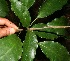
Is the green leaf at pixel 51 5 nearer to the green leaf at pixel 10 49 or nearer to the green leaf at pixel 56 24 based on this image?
the green leaf at pixel 56 24

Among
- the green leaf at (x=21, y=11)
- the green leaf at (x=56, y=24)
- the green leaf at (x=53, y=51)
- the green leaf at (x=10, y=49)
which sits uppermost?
the green leaf at (x=21, y=11)

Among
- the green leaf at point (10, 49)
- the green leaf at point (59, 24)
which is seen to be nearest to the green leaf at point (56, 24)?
the green leaf at point (59, 24)

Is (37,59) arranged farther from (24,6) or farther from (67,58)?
(24,6)

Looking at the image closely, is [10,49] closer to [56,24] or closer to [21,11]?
[21,11]

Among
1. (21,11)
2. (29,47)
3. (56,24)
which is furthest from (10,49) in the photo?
(56,24)

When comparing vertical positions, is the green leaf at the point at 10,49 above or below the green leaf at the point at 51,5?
below

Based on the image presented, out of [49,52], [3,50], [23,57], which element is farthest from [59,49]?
[3,50]
